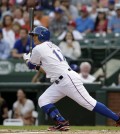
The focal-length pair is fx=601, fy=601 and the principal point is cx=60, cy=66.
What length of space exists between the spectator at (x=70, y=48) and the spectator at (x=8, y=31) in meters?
1.57

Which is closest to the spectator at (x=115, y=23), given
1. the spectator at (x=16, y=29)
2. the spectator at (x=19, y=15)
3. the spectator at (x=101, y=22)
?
the spectator at (x=101, y=22)

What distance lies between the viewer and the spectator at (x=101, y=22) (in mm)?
14555

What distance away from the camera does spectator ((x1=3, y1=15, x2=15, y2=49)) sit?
14.5 meters

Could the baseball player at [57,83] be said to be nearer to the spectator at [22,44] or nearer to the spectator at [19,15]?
the spectator at [22,44]

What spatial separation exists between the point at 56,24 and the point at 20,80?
2.13 meters

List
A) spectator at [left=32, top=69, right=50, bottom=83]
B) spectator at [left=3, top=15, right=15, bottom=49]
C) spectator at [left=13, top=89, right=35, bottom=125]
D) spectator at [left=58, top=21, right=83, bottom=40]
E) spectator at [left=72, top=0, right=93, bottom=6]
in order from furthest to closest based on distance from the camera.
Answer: spectator at [left=72, top=0, right=93, bottom=6], spectator at [left=3, top=15, right=15, bottom=49], spectator at [left=58, top=21, right=83, bottom=40], spectator at [left=32, top=69, right=50, bottom=83], spectator at [left=13, top=89, right=35, bottom=125]

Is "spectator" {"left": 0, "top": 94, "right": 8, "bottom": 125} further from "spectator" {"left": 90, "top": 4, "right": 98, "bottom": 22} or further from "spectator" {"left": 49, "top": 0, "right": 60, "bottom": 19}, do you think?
"spectator" {"left": 90, "top": 4, "right": 98, "bottom": 22}

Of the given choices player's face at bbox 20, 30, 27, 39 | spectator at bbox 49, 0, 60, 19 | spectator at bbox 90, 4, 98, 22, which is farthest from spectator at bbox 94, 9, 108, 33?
player's face at bbox 20, 30, 27, 39

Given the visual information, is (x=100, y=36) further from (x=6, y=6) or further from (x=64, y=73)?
(x=64, y=73)

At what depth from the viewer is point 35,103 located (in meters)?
13.8

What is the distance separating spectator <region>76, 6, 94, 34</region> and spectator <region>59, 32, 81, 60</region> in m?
1.54

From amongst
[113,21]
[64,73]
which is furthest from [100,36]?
[64,73]

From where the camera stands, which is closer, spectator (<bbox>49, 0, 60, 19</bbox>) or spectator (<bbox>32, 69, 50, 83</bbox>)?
spectator (<bbox>32, 69, 50, 83</bbox>)

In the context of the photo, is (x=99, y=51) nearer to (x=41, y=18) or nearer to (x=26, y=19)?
(x=41, y=18)
